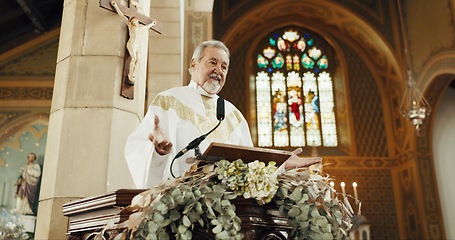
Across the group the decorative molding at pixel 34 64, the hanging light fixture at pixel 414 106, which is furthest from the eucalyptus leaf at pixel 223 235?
the decorative molding at pixel 34 64

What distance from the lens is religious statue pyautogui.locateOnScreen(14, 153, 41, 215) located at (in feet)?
28.7

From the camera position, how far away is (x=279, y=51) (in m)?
12.5

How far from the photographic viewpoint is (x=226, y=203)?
1.35 metres

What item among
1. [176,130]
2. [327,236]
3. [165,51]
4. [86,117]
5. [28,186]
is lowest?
[327,236]

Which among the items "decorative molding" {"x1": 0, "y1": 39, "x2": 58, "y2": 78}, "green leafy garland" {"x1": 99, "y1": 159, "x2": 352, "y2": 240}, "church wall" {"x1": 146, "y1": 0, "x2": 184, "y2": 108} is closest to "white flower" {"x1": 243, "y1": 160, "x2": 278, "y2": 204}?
"green leafy garland" {"x1": 99, "y1": 159, "x2": 352, "y2": 240}

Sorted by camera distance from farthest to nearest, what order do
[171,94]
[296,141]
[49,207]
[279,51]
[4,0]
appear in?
[279,51] < [296,141] < [4,0] < [49,207] < [171,94]

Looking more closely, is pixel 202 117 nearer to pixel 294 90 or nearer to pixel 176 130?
pixel 176 130

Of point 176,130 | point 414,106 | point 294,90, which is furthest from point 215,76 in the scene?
point 294,90

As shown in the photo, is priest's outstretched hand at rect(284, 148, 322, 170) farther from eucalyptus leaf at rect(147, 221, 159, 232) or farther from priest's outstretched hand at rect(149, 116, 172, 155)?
eucalyptus leaf at rect(147, 221, 159, 232)

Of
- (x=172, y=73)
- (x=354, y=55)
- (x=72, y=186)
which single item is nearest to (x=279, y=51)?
(x=354, y=55)

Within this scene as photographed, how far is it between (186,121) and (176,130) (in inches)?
3.2

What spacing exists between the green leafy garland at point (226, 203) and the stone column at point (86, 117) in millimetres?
1309

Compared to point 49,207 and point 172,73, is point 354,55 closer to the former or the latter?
point 172,73

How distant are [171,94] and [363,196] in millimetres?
9573
